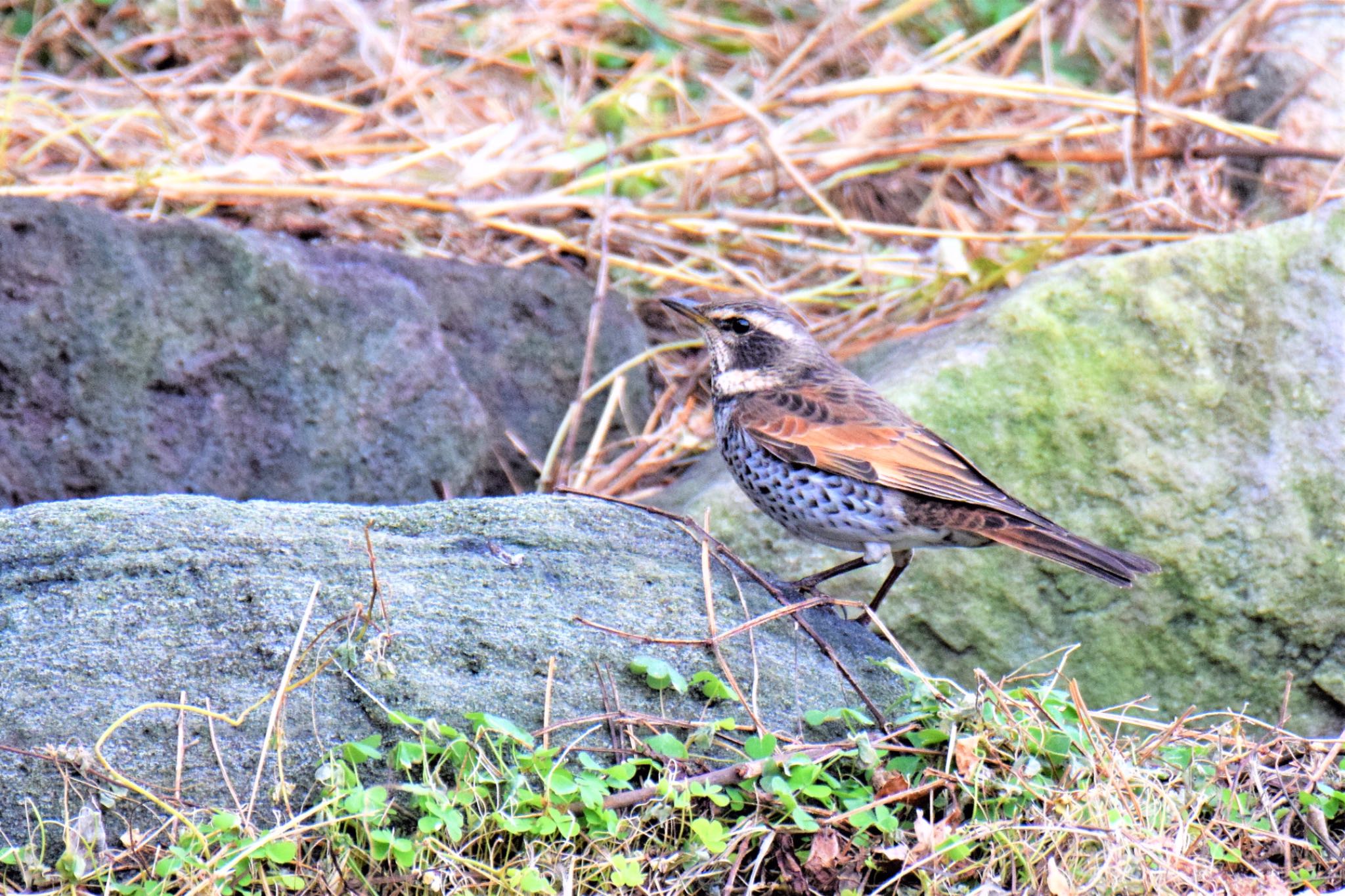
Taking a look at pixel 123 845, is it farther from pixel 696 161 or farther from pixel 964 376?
pixel 696 161

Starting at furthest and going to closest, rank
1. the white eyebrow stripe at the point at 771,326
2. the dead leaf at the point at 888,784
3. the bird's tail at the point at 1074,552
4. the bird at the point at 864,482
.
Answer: the white eyebrow stripe at the point at 771,326
the bird at the point at 864,482
the bird's tail at the point at 1074,552
the dead leaf at the point at 888,784

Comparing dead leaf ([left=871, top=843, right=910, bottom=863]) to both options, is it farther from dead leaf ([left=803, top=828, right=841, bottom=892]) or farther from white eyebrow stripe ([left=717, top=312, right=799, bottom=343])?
white eyebrow stripe ([left=717, top=312, right=799, bottom=343])

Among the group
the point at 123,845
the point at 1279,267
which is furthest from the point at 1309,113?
the point at 123,845

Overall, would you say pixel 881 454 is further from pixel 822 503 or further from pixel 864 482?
pixel 822 503

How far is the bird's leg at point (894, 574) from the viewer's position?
4.69 metres

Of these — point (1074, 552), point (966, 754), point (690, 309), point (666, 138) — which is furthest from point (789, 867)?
point (666, 138)

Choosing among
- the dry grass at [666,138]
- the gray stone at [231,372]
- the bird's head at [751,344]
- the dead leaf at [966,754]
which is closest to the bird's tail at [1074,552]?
the dead leaf at [966,754]

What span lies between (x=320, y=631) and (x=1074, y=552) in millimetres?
2213

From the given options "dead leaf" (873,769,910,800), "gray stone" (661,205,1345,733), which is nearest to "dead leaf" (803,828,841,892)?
"dead leaf" (873,769,910,800)

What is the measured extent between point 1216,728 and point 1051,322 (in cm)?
204

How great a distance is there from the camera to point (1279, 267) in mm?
5340

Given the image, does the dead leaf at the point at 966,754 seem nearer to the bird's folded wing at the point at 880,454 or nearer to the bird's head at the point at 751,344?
the bird's folded wing at the point at 880,454

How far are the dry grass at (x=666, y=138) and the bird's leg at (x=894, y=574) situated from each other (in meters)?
1.48

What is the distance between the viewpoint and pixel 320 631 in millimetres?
3332
